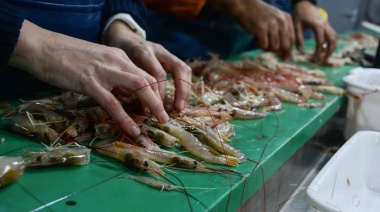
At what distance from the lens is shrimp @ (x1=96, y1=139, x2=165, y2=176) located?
114cm

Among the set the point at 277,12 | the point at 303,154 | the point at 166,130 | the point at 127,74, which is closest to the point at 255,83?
the point at 303,154

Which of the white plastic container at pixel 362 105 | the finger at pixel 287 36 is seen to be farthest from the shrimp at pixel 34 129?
the finger at pixel 287 36

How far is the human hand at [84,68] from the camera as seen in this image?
1.23 m

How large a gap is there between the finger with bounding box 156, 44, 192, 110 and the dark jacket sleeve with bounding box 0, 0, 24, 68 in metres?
0.55

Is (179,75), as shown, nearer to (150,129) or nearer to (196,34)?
(150,129)

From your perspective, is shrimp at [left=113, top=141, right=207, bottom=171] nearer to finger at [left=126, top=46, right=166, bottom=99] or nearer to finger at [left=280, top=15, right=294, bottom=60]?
finger at [left=126, top=46, right=166, bottom=99]

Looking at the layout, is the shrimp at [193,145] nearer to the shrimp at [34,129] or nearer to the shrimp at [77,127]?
the shrimp at [77,127]

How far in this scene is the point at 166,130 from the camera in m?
1.40

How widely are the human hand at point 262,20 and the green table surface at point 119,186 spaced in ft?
4.43

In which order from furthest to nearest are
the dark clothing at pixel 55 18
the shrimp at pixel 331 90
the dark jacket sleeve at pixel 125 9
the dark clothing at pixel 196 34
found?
the dark clothing at pixel 196 34 < the shrimp at pixel 331 90 < the dark jacket sleeve at pixel 125 9 < the dark clothing at pixel 55 18

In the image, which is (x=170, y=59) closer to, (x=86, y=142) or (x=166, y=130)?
(x=166, y=130)

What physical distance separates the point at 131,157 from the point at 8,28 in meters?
0.54

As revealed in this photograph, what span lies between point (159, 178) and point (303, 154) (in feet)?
3.41

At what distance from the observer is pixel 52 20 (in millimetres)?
1583
